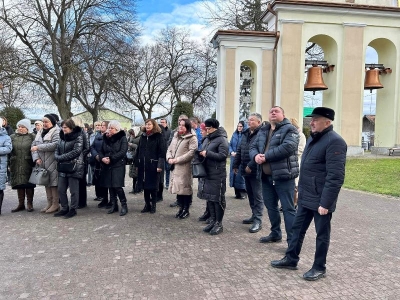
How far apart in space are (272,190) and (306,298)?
5.69 ft

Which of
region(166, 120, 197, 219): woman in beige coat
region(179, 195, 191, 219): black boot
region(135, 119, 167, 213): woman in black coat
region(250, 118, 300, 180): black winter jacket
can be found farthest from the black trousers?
region(135, 119, 167, 213): woman in black coat

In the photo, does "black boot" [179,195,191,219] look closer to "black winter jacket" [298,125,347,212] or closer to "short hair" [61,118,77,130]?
"short hair" [61,118,77,130]

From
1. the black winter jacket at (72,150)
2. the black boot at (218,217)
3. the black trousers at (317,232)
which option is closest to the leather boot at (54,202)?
the black winter jacket at (72,150)

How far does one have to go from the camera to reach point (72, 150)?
20.7 feet

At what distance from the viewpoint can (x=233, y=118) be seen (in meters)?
18.6

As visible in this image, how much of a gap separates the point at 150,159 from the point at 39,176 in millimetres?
→ 2056

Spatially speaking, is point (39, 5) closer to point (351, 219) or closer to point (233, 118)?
point (233, 118)

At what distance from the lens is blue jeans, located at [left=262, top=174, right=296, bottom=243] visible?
4621 mm

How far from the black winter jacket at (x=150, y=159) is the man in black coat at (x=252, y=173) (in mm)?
1511

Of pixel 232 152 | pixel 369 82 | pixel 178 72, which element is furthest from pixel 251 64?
pixel 178 72

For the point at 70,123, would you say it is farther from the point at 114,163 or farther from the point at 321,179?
the point at 321,179

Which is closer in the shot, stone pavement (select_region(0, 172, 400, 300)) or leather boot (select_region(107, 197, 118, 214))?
stone pavement (select_region(0, 172, 400, 300))

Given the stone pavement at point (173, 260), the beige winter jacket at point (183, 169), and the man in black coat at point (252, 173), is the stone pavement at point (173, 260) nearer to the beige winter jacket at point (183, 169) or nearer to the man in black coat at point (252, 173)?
the man in black coat at point (252, 173)

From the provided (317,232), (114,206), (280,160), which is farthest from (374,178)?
(317,232)
